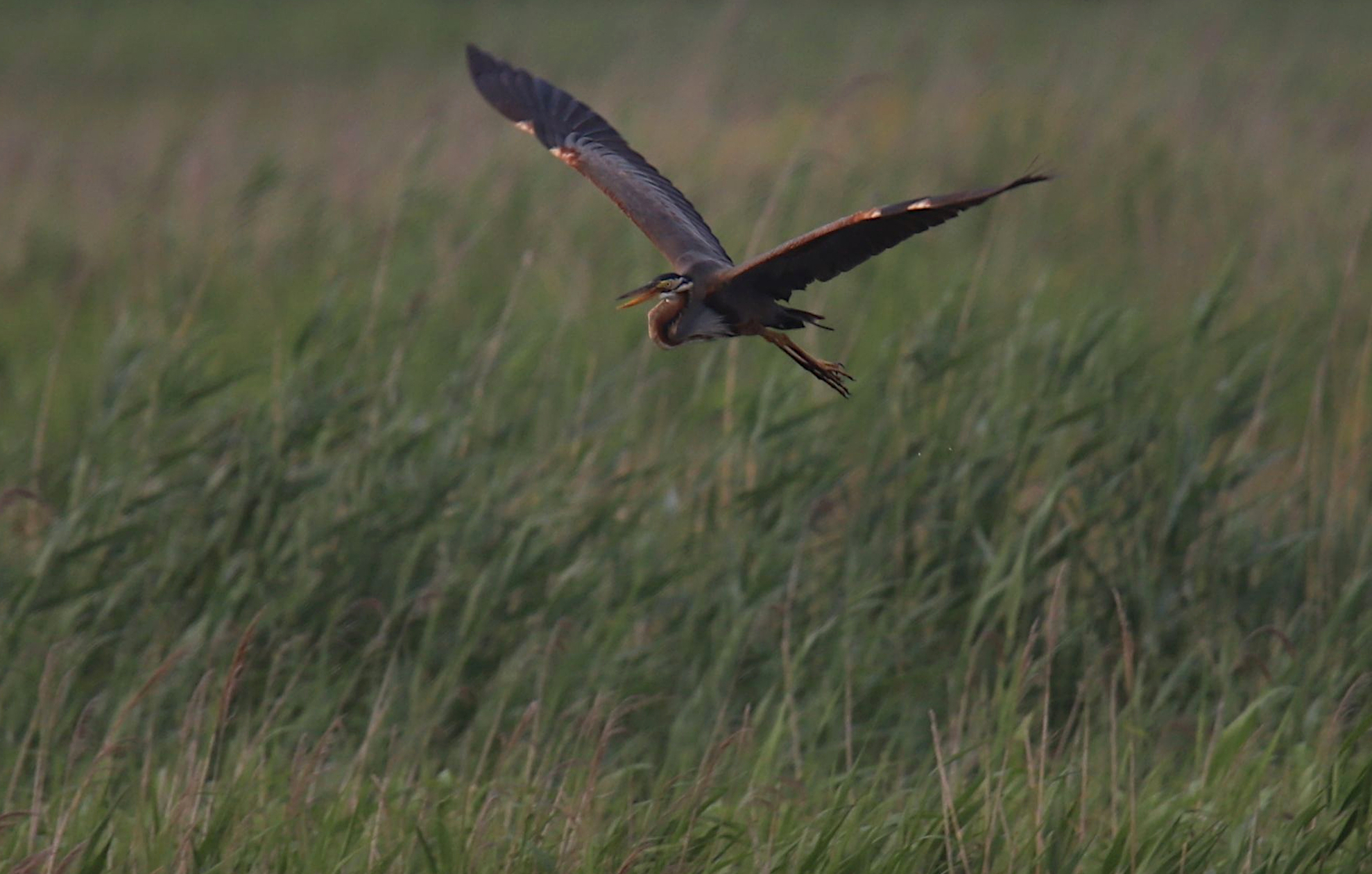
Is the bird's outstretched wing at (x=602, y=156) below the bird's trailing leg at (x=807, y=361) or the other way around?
the other way around

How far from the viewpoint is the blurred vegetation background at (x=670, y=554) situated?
120 inches

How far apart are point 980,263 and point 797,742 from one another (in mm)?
1490

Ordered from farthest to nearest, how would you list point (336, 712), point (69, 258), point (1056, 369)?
point (69, 258) < point (1056, 369) < point (336, 712)

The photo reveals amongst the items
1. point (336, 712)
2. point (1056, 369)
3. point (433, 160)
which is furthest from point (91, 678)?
point (433, 160)

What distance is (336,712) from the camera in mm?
3766

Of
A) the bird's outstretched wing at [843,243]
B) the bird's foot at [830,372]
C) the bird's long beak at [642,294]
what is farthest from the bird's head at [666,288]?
the bird's foot at [830,372]

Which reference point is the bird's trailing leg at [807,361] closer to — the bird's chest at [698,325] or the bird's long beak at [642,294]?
the bird's chest at [698,325]

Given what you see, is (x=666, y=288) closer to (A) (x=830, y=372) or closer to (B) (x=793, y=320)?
(B) (x=793, y=320)

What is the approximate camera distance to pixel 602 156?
400 centimetres

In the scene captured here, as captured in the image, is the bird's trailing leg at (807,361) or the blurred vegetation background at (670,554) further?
the bird's trailing leg at (807,361)

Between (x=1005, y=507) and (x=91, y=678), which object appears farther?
(x=1005, y=507)

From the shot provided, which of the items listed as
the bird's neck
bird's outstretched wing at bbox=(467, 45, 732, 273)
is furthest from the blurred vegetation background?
the bird's neck

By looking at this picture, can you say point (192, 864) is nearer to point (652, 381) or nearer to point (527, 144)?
point (652, 381)

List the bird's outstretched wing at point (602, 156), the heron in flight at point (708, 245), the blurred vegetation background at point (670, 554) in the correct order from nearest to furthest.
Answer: the heron in flight at point (708, 245)
the blurred vegetation background at point (670, 554)
the bird's outstretched wing at point (602, 156)
